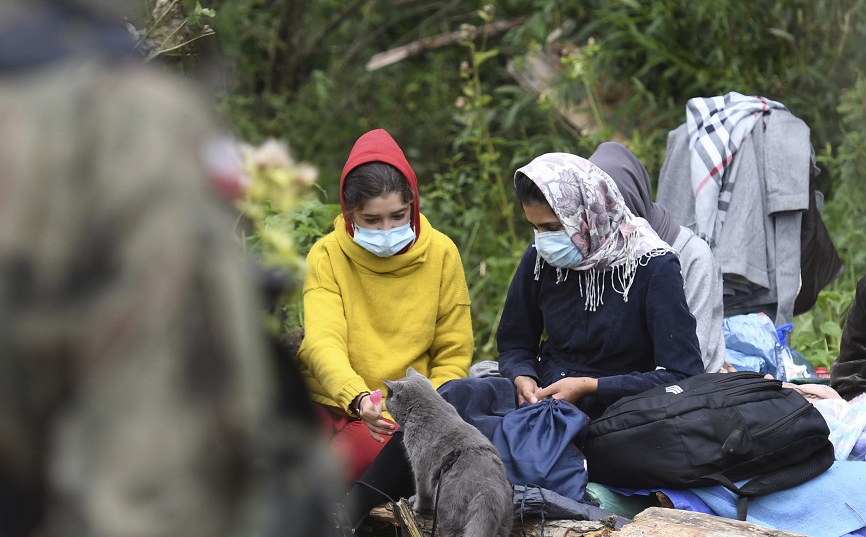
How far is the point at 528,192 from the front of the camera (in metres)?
3.79

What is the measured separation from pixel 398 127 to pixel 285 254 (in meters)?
8.64

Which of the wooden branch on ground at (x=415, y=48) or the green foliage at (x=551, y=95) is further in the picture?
the wooden branch on ground at (x=415, y=48)

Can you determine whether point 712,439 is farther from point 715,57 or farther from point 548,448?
point 715,57

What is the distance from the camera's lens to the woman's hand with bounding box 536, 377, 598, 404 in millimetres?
3693

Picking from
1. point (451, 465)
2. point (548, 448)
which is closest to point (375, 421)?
point (451, 465)

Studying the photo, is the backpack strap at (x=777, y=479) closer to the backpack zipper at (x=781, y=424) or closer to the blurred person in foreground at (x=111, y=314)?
the backpack zipper at (x=781, y=424)

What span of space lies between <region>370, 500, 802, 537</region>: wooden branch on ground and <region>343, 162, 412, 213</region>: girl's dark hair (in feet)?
3.93

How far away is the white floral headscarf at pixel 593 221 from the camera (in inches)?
146

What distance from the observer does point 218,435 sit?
1.03 meters

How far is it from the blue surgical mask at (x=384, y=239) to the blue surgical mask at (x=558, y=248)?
1.62 feet

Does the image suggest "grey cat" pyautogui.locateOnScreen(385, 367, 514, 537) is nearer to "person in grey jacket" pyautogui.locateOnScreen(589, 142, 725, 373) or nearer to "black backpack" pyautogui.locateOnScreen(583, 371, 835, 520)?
"black backpack" pyautogui.locateOnScreen(583, 371, 835, 520)

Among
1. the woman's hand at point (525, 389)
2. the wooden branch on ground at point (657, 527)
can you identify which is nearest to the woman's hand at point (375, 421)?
Answer: the wooden branch on ground at point (657, 527)

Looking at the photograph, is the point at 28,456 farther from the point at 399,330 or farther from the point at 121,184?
the point at 399,330

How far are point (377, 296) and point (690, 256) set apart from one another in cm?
125
